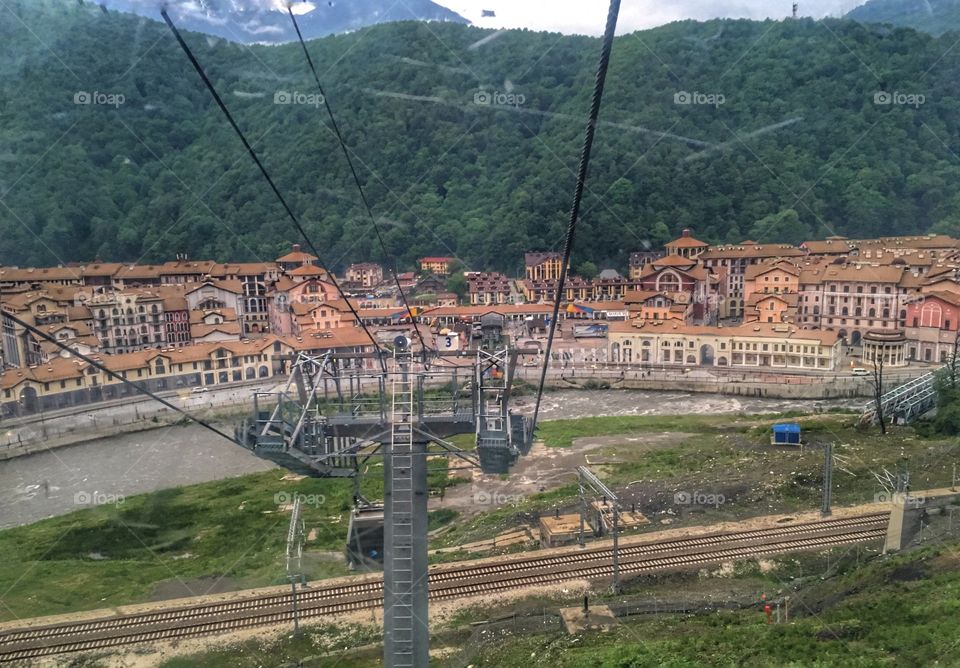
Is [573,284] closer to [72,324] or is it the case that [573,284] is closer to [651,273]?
[651,273]

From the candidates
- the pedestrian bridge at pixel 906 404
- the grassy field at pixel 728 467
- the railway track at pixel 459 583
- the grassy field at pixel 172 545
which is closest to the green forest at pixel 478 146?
the grassy field at pixel 728 467

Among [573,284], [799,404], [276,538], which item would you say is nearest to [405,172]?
[573,284]

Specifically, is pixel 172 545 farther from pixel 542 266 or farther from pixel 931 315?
pixel 542 266

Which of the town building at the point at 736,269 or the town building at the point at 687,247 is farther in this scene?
the town building at the point at 687,247

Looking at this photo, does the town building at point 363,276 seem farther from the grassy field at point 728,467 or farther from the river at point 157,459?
the grassy field at point 728,467

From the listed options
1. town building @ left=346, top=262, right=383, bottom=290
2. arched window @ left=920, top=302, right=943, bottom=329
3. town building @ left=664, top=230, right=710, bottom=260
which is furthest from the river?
town building @ left=346, top=262, right=383, bottom=290
